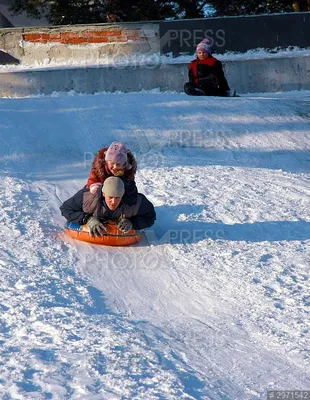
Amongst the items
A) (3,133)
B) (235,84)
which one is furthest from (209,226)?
(235,84)

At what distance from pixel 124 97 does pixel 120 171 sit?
16.5 feet

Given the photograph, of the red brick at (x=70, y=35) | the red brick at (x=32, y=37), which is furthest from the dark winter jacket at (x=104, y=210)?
the red brick at (x=32, y=37)

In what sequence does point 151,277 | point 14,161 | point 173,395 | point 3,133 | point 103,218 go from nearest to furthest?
1. point 173,395
2. point 151,277
3. point 103,218
4. point 14,161
5. point 3,133

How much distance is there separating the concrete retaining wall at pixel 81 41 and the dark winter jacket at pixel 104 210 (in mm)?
8528

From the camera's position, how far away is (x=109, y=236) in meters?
6.34

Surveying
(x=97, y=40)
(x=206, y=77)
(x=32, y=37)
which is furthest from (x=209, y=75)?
(x=32, y=37)

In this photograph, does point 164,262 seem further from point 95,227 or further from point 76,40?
point 76,40

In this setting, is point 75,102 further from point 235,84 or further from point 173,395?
point 173,395

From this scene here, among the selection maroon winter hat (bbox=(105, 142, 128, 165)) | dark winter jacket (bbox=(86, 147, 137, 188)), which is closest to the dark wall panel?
dark winter jacket (bbox=(86, 147, 137, 188))

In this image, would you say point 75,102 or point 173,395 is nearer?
point 173,395

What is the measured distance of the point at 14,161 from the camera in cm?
900

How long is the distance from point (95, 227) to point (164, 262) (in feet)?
2.08

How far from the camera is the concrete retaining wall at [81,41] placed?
572 inches

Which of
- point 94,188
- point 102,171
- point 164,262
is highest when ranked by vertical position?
point 102,171
